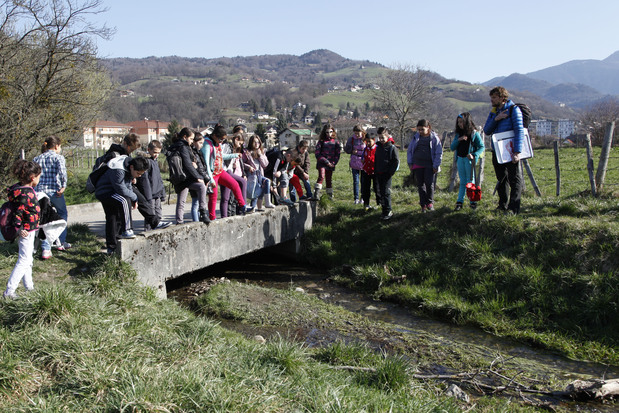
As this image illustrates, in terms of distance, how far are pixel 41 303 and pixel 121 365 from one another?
1.43 metres

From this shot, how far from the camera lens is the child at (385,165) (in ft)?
33.4

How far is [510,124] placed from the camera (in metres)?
8.58

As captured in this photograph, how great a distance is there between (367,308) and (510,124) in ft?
13.4

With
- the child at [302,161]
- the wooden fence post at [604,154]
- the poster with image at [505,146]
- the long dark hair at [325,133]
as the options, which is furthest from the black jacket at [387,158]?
the wooden fence post at [604,154]

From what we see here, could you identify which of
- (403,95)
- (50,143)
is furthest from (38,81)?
(403,95)

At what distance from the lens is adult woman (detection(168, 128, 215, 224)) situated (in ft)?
27.4

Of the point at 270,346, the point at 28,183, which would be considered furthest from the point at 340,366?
the point at 28,183

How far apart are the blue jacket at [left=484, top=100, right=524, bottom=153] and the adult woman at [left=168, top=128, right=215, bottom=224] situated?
17.2 feet

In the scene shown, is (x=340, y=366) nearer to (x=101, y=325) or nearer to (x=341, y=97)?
(x=101, y=325)

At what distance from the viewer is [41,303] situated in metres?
4.89

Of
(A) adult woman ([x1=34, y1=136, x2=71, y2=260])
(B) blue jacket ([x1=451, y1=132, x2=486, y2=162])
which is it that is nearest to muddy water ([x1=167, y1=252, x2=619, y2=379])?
(A) adult woman ([x1=34, y1=136, x2=71, y2=260])

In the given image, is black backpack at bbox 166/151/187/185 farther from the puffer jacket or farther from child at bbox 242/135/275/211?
the puffer jacket

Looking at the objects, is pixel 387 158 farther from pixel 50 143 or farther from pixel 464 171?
pixel 50 143

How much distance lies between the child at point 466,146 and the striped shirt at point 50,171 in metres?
7.07
